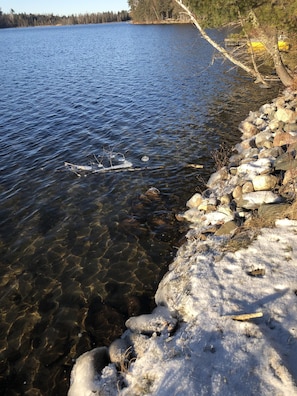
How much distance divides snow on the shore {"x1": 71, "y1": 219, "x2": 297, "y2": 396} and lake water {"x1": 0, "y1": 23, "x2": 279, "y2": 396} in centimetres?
164

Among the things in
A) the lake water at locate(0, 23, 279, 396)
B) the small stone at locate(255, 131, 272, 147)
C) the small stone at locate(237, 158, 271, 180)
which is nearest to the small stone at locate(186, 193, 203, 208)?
the lake water at locate(0, 23, 279, 396)

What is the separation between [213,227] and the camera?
942 cm

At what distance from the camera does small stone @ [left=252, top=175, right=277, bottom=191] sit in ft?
32.6

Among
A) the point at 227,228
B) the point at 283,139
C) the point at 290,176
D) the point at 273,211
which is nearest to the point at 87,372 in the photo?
the point at 227,228

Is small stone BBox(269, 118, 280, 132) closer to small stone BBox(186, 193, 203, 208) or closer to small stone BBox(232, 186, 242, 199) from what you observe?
small stone BBox(232, 186, 242, 199)

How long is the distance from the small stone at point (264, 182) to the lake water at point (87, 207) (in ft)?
9.60

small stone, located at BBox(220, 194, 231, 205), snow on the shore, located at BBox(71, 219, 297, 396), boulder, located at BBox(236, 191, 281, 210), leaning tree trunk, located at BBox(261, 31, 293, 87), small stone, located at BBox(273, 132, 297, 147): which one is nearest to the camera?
snow on the shore, located at BBox(71, 219, 297, 396)

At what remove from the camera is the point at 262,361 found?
16.4 feet

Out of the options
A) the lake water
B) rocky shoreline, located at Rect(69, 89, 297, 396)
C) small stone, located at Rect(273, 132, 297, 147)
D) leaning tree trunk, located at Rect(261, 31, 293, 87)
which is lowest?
the lake water

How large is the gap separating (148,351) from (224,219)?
5.02 meters

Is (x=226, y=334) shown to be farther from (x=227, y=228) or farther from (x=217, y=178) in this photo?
(x=217, y=178)

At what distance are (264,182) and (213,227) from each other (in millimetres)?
2344

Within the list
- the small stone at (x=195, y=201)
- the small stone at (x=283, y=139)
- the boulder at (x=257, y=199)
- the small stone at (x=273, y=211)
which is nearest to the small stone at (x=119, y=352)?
the small stone at (x=273, y=211)

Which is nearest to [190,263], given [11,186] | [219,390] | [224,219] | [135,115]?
[224,219]
